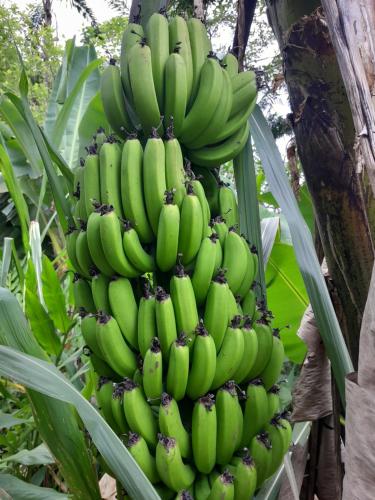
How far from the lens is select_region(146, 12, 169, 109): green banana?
72 cm

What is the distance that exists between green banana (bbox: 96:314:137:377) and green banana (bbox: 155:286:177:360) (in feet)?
0.17

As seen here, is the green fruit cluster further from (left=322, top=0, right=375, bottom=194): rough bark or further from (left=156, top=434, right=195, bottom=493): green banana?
(left=322, top=0, right=375, bottom=194): rough bark

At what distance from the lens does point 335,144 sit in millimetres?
642

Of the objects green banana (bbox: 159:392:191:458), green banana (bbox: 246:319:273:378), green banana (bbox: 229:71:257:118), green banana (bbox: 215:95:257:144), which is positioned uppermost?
green banana (bbox: 229:71:257:118)

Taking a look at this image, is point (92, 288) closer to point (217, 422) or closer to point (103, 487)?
point (217, 422)

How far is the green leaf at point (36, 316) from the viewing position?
88cm

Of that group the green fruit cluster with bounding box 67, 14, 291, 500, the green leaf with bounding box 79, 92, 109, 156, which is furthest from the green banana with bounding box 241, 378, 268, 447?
the green leaf with bounding box 79, 92, 109, 156

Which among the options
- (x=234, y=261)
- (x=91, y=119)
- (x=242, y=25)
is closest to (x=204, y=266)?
(x=234, y=261)

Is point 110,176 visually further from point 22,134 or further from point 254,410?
point 22,134

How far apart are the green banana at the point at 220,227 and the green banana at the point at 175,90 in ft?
0.48

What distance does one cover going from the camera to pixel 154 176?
66cm

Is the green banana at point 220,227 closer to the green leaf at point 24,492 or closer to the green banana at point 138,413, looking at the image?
the green banana at point 138,413

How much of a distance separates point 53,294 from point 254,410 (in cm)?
48

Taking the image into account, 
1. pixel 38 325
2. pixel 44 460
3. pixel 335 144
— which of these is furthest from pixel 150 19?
pixel 44 460
